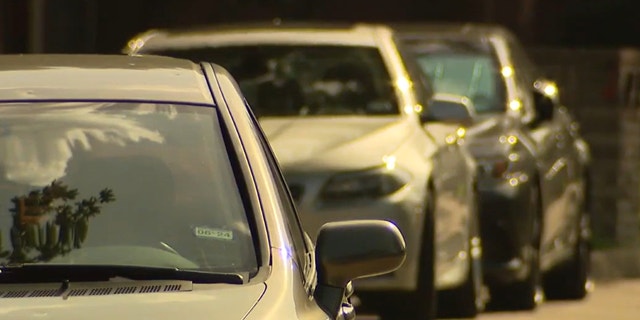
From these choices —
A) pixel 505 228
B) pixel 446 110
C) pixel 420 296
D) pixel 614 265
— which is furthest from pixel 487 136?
pixel 614 265

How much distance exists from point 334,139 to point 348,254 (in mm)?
5171

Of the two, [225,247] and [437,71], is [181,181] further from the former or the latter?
[437,71]

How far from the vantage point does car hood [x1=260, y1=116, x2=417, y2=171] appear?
10.6 meters

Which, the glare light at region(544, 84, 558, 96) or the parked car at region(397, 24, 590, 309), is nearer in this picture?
the parked car at region(397, 24, 590, 309)

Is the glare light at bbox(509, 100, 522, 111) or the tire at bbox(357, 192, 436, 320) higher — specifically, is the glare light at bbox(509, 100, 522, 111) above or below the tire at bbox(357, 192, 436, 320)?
Answer: below

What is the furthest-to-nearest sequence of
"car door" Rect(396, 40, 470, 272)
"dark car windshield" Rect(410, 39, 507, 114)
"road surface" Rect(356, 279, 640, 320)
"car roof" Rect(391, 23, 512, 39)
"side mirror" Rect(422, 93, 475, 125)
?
"car roof" Rect(391, 23, 512, 39), "dark car windshield" Rect(410, 39, 507, 114), "road surface" Rect(356, 279, 640, 320), "side mirror" Rect(422, 93, 475, 125), "car door" Rect(396, 40, 470, 272)

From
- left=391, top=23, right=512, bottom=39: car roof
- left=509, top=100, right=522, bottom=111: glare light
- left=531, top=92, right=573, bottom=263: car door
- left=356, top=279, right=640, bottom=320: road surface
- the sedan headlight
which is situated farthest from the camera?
left=391, top=23, right=512, bottom=39: car roof

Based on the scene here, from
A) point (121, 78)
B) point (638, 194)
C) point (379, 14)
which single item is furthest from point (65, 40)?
point (121, 78)

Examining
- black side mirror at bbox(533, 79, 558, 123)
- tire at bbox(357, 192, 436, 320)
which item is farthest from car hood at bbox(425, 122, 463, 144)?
black side mirror at bbox(533, 79, 558, 123)

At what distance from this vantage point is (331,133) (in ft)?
35.8

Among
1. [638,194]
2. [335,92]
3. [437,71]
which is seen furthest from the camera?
[638,194]

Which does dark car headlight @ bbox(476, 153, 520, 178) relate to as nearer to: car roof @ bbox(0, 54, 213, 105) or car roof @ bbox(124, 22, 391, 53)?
car roof @ bbox(124, 22, 391, 53)

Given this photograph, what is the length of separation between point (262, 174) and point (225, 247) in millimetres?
278

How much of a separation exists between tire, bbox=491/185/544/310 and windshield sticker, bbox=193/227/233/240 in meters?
7.94
